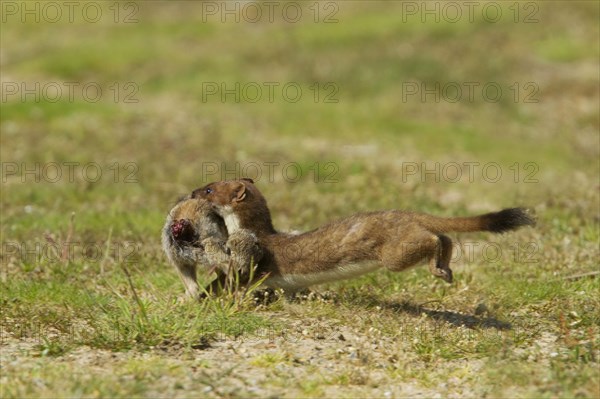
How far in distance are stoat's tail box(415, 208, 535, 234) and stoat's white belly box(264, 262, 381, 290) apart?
22.2 inches

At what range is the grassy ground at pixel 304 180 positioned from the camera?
6.95 metres

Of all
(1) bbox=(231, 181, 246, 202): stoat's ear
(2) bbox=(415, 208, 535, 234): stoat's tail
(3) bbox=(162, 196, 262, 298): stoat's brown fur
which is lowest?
(3) bbox=(162, 196, 262, 298): stoat's brown fur

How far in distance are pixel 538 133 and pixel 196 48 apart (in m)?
8.96

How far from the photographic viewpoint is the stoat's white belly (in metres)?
8.09

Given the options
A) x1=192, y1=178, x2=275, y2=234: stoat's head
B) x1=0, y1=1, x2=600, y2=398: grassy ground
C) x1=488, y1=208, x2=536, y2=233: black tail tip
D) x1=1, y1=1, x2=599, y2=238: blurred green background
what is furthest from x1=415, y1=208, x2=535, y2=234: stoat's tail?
x1=1, y1=1, x2=599, y2=238: blurred green background

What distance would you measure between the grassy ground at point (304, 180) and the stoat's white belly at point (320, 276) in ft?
0.62

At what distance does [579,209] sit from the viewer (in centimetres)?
1217

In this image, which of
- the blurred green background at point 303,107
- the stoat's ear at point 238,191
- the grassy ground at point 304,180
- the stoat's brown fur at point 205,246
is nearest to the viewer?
the grassy ground at point 304,180

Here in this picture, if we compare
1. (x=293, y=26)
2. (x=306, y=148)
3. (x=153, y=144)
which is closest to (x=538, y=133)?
(x=306, y=148)

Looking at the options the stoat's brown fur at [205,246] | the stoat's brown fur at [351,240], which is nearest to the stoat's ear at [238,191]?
the stoat's brown fur at [351,240]

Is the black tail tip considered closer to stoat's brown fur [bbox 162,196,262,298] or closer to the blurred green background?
stoat's brown fur [bbox 162,196,262,298]

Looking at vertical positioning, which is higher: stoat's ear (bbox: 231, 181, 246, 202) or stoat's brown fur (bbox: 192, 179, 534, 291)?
stoat's ear (bbox: 231, 181, 246, 202)

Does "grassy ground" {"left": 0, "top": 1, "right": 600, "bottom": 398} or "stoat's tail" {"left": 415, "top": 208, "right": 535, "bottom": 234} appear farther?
"stoat's tail" {"left": 415, "top": 208, "right": 535, "bottom": 234}

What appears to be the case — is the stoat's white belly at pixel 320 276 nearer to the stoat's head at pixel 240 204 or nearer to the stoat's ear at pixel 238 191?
the stoat's head at pixel 240 204
